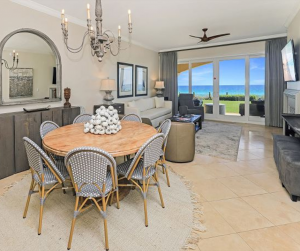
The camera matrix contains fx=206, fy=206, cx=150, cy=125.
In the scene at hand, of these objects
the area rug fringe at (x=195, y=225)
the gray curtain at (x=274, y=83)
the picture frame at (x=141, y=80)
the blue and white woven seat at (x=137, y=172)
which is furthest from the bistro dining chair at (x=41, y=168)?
the gray curtain at (x=274, y=83)

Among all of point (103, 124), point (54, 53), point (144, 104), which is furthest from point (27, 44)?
point (144, 104)

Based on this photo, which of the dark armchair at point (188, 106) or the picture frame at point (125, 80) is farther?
the dark armchair at point (188, 106)

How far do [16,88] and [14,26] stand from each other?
38.1 inches

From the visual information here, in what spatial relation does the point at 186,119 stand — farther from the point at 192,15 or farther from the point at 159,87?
the point at 159,87

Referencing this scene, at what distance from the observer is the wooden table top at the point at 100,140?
1.83 m

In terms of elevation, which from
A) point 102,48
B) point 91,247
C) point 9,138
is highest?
point 102,48

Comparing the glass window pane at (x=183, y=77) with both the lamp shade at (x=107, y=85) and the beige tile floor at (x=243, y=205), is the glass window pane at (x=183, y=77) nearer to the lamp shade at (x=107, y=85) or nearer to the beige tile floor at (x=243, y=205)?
the lamp shade at (x=107, y=85)

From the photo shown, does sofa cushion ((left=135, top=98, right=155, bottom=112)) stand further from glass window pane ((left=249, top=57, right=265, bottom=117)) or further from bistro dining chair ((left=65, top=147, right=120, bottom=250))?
bistro dining chair ((left=65, top=147, right=120, bottom=250))

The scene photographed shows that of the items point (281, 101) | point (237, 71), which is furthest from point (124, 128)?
point (237, 71)

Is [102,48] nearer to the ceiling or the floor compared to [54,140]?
nearer to the ceiling

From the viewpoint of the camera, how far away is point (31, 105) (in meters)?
3.59

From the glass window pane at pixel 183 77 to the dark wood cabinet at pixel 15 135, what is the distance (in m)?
6.05

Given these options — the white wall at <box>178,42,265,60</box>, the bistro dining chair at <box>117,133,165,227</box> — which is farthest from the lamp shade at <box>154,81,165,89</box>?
the bistro dining chair at <box>117,133,165,227</box>

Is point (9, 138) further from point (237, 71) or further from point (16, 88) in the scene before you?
point (237, 71)
